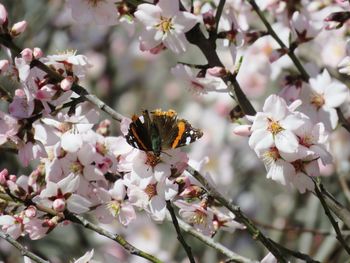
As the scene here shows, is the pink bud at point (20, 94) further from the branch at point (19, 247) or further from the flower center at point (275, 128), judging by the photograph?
the flower center at point (275, 128)

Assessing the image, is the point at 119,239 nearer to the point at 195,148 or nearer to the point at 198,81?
the point at 198,81

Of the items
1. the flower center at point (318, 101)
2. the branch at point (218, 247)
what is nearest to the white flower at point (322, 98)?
the flower center at point (318, 101)

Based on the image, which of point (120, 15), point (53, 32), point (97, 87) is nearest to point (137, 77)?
point (97, 87)

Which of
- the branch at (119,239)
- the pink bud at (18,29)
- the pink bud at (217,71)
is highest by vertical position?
the pink bud at (18,29)

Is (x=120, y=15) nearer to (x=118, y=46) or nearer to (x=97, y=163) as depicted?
(x=97, y=163)

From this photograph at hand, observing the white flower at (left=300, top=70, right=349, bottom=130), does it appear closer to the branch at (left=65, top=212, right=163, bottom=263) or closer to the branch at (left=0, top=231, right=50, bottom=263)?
the branch at (left=65, top=212, right=163, bottom=263)

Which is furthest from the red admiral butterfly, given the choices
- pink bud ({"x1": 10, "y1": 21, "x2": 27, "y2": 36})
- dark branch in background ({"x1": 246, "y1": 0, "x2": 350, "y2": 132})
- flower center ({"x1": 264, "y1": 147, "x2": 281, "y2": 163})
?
dark branch in background ({"x1": 246, "y1": 0, "x2": 350, "y2": 132})
